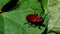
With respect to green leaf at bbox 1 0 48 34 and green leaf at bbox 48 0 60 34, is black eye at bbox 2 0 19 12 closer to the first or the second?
green leaf at bbox 1 0 48 34

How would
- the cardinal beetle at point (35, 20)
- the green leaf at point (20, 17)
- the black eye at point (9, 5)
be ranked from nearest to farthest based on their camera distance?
1. the green leaf at point (20, 17)
2. the cardinal beetle at point (35, 20)
3. the black eye at point (9, 5)

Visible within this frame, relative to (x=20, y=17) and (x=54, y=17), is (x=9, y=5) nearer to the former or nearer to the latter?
(x=20, y=17)

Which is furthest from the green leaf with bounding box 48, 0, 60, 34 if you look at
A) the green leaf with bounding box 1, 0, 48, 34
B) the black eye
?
the black eye

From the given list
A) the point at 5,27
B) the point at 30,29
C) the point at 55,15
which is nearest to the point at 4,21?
the point at 5,27

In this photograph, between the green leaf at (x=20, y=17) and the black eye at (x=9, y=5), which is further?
the black eye at (x=9, y=5)

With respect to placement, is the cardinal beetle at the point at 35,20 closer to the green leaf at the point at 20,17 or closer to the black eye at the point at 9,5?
the green leaf at the point at 20,17

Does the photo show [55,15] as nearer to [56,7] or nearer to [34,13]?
[56,7]

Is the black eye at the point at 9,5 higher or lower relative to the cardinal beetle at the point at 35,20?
higher

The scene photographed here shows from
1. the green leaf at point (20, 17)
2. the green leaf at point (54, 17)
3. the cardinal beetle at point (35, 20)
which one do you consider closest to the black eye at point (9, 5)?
the green leaf at point (20, 17)
